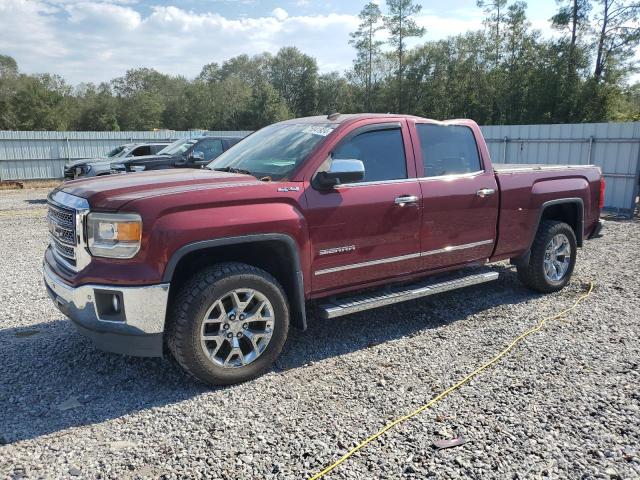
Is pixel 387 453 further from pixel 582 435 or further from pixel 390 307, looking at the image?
pixel 390 307

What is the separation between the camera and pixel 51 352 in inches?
169

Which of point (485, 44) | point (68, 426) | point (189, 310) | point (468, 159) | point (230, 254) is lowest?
point (68, 426)

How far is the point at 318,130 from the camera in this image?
442 centimetres

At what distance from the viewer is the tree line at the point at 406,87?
3297cm

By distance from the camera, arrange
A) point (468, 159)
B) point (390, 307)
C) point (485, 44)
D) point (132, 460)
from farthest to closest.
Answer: point (485, 44), point (390, 307), point (468, 159), point (132, 460)

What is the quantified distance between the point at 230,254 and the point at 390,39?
46.7 m

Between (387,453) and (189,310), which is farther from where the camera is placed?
(189,310)

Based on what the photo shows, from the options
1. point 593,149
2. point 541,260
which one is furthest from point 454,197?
point 593,149

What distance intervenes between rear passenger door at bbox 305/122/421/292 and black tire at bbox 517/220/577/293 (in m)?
1.85

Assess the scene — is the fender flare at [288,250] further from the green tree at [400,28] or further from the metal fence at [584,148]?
the green tree at [400,28]

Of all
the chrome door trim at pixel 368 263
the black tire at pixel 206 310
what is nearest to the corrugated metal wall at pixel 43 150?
the black tire at pixel 206 310

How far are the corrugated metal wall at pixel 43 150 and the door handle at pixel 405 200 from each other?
22.7 m

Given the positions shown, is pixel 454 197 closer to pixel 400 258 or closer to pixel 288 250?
pixel 400 258

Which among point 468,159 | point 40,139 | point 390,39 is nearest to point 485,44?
point 390,39
